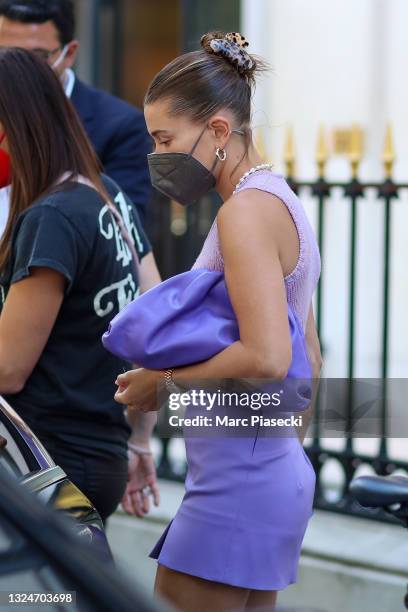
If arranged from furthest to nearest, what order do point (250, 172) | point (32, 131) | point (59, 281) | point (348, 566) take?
1. point (348, 566)
2. point (32, 131)
3. point (59, 281)
4. point (250, 172)

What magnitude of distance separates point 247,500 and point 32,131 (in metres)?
1.12

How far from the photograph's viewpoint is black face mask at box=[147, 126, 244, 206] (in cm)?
237

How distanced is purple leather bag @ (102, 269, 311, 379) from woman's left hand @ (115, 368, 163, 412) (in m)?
0.07

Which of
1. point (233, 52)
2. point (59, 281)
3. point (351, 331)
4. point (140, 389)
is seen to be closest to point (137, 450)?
point (59, 281)

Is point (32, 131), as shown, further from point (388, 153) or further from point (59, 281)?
point (388, 153)

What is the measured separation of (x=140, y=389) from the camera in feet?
7.80

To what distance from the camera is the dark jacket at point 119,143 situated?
4.06m

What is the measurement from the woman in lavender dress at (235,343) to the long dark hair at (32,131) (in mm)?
499

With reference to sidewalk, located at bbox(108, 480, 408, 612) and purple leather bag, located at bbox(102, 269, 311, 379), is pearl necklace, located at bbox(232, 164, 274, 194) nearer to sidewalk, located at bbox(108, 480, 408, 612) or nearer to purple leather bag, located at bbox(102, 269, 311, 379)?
purple leather bag, located at bbox(102, 269, 311, 379)

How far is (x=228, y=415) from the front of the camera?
2301mm

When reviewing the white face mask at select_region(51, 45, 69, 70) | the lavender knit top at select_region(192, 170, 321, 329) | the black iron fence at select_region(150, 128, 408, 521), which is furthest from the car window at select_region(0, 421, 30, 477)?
the black iron fence at select_region(150, 128, 408, 521)

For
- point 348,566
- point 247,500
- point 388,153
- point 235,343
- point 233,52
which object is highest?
point 233,52

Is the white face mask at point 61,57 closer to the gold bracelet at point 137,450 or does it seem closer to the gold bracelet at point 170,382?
the gold bracelet at point 137,450

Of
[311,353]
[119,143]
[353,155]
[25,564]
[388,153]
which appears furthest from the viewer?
[353,155]
